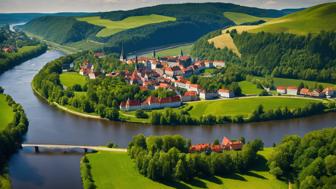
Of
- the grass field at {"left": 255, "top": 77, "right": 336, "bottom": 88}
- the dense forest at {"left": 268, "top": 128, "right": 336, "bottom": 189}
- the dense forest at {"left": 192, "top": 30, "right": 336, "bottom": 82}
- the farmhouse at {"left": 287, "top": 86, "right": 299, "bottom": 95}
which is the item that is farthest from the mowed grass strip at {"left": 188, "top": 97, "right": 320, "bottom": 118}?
the dense forest at {"left": 192, "top": 30, "right": 336, "bottom": 82}

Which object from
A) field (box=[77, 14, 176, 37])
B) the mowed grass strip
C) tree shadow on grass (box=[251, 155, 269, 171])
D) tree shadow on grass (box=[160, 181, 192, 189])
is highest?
field (box=[77, 14, 176, 37])

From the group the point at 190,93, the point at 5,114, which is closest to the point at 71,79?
→ the point at 190,93

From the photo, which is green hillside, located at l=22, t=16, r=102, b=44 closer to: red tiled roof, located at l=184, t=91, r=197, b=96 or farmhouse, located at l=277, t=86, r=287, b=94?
red tiled roof, located at l=184, t=91, r=197, b=96

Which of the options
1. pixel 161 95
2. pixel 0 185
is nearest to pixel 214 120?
pixel 161 95

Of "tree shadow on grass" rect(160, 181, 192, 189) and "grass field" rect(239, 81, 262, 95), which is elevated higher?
"grass field" rect(239, 81, 262, 95)

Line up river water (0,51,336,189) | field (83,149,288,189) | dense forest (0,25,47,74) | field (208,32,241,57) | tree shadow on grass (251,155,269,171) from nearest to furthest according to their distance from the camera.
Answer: field (83,149,288,189) → tree shadow on grass (251,155,269,171) → river water (0,51,336,189) → dense forest (0,25,47,74) → field (208,32,241,57)

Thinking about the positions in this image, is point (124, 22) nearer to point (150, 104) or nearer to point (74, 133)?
point (150, 104)

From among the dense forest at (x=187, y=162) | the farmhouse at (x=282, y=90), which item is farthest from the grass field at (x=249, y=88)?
the dense forest at (x=187, y=162)
